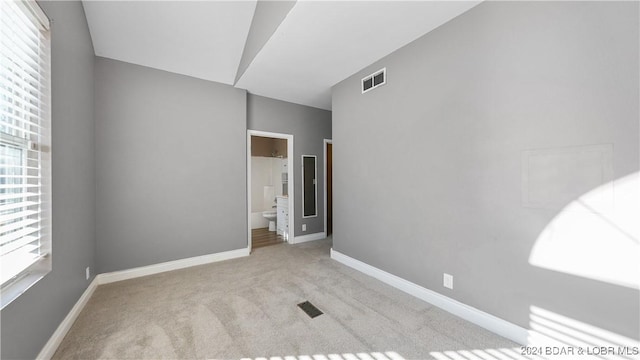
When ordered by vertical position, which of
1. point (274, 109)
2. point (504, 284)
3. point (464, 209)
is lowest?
point (504, 284)

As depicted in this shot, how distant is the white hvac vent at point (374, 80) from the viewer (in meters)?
2.71

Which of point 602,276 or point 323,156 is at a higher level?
point 323,156

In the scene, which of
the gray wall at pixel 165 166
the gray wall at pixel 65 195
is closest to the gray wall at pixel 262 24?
the gray wall at pixel 165 166

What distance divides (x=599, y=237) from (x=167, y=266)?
426 cm

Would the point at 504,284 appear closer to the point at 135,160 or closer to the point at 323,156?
the point at 323,156

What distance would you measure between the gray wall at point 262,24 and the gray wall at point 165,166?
902mm

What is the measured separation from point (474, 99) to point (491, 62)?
0.29 meters

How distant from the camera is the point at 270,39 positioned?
2.31 m

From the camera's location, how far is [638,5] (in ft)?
4.10

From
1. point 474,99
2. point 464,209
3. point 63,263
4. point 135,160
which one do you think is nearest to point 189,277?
point 63,263

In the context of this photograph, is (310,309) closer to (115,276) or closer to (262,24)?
(115,276)

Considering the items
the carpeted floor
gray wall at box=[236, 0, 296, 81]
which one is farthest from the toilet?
gray wall at box=[236, 0, 296, 81]

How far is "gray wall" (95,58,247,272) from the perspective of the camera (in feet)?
9.12

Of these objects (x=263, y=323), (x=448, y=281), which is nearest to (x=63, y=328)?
(x=263, y=323)
